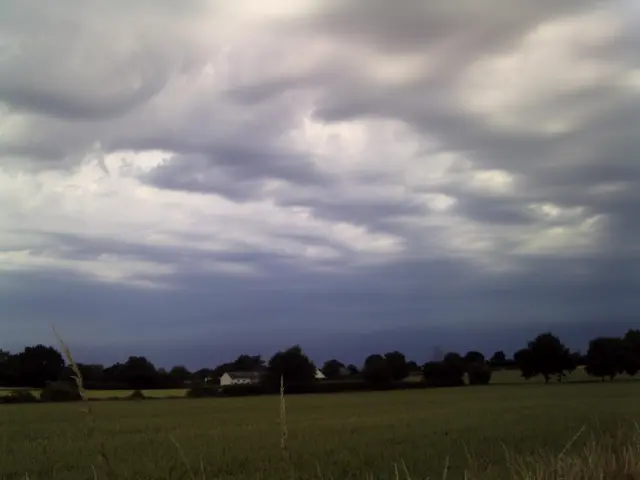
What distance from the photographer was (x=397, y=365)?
107000 mm

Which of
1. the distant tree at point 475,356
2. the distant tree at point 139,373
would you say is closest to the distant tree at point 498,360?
the distant tree at point 475,356

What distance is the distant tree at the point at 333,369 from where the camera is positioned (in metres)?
111

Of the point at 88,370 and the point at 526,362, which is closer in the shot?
the point at 88,370

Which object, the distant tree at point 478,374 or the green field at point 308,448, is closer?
the green field at point 308,448

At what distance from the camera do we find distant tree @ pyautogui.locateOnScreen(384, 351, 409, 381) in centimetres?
10563

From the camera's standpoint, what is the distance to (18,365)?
81188 mm

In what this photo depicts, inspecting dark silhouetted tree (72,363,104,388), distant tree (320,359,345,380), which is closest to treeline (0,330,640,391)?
distant tree (320,359,345,380)

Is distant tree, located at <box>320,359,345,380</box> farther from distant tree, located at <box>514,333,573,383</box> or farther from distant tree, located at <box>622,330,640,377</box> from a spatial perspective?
distant tree, located at <box>622,330,640,377</box>

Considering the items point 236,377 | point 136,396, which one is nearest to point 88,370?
point 136,396

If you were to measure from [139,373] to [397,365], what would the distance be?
3969cm

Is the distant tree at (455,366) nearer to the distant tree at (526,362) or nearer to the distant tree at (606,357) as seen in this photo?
the distant tree at (526,362)

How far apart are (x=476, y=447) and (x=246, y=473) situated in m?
7.34

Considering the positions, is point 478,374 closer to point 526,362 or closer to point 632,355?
point 526,362

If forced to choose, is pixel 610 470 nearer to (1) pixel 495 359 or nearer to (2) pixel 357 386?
(2) pixel 357 386
